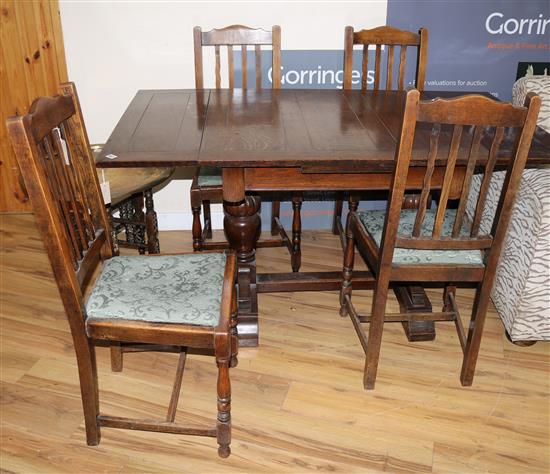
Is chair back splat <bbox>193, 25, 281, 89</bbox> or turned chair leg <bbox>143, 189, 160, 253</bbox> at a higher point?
chair back splat <bbox>193, 25, 281, 89</bbox>

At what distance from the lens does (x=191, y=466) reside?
1.89 m

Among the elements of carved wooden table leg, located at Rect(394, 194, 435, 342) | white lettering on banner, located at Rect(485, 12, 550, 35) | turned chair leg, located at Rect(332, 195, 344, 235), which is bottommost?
carved wooden table leg, located at Rect(394, 194, 435, 342)

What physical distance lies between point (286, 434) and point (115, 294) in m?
0.74

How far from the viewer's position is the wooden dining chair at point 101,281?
5.18 feet

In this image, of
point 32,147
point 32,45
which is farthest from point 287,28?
point 32,147

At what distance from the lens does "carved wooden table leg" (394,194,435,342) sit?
2.41 metres

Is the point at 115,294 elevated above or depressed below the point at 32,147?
below

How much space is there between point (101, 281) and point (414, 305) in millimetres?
1320

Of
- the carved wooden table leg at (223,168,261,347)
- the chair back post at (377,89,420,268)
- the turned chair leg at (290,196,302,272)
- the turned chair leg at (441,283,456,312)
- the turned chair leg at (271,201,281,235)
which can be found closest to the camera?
the chair back post at (377,89,420,268)

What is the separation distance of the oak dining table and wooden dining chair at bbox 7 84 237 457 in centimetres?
19

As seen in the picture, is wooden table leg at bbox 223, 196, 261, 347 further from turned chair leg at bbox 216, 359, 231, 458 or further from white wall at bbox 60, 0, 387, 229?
white wall at bbox 60, 0, 387, 229

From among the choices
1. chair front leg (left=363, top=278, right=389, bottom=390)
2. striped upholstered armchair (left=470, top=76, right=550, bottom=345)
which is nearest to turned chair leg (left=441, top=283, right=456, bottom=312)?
striped upholstered armchair (left=470, top=76, right=550, bottom=345)

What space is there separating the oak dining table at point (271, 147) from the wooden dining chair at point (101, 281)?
19 cm

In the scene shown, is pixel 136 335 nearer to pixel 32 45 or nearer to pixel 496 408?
pixel 496 408
